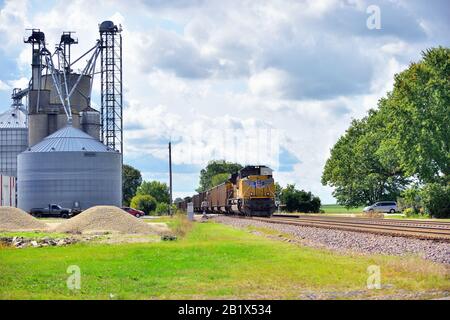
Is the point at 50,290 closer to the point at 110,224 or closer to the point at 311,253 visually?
the point at 311,253

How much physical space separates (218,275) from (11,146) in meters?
105

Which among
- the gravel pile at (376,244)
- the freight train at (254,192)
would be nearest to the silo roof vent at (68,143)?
the freight train at (254,192)

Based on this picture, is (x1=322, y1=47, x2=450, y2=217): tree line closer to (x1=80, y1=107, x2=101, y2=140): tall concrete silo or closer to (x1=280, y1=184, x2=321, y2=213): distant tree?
(x1=280, y1=184, x2=321, y2=213): distant tree

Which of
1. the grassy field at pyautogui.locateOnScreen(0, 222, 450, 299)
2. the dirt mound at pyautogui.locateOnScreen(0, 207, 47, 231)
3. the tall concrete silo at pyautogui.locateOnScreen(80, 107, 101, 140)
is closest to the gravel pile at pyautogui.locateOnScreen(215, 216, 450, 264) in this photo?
the grassy field at pyautogui.locateOnScreen(0, 222, 450, 299)

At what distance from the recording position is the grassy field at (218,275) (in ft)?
46.0

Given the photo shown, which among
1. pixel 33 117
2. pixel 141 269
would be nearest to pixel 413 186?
pixel 141 269

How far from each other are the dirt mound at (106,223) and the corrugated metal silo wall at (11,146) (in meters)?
72.0

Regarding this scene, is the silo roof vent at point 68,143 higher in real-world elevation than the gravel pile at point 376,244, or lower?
higher

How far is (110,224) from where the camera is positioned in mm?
44562

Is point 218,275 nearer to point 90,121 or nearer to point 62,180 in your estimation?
point 62,180

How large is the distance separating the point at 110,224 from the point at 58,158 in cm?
5180

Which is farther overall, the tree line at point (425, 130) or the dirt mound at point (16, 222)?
the tree line at point (425, 130)

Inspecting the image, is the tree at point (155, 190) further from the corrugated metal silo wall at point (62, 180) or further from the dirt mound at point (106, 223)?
the dirt mound at point (106, 223)

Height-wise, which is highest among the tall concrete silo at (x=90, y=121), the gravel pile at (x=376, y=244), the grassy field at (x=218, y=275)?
the tall concrete silo at (x=90, y=121)
